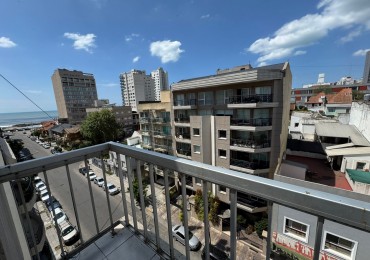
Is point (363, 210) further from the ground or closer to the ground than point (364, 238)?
further from the ground

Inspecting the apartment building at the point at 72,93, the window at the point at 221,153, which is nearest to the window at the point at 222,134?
the window at the point at 221,153

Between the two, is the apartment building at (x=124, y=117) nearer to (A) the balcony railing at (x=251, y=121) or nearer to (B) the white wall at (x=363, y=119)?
(A) the balcony railing at (x=251, y=121)

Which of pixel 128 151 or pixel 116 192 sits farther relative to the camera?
pixel 116 192

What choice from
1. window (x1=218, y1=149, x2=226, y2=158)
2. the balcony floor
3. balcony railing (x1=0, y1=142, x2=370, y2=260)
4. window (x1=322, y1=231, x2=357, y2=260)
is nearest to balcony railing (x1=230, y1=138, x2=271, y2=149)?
window (x1=218, y1=149, x2=226, y2=158)

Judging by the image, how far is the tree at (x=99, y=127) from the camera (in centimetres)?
2362

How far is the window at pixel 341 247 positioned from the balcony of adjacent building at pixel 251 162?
469cm

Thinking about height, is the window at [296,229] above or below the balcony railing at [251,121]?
below

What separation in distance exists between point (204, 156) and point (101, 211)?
7.68 meters

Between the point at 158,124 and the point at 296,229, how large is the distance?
11.8 m

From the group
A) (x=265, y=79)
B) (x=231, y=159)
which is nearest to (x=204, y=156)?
(x=231, y=159)

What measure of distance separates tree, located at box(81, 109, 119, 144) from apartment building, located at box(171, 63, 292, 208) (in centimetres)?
1634

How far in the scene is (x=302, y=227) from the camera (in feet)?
17.6

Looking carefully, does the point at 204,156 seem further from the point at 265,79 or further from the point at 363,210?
the point at 363,210

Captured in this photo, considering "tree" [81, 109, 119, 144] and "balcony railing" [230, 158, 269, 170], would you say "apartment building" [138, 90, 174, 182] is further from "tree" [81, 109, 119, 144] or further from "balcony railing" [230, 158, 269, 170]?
"tree" [81, 109, 119, 144]
